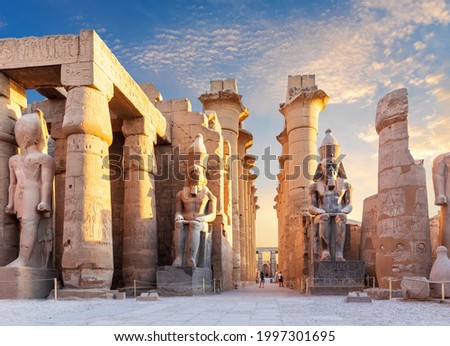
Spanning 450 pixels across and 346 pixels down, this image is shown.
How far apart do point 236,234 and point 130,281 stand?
9496mm

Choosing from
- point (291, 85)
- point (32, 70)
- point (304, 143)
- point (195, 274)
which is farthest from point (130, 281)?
point (291, 85)

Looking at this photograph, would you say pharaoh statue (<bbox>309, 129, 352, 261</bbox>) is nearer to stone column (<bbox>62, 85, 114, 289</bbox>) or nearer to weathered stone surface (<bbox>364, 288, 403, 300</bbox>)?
weathered stone surface (<bbox>364, 288, 403, 300</bbox>)

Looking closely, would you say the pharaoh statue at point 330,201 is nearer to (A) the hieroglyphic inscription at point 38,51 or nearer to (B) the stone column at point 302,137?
(A) the hieroglyphic inscription at point 38,51

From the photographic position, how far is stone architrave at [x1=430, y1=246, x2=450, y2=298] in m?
9.55

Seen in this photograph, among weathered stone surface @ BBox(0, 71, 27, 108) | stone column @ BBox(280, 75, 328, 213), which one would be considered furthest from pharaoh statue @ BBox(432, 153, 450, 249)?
weathered stone surface @ BBox(0, 71, 27, 108)

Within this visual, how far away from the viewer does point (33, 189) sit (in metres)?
10.7

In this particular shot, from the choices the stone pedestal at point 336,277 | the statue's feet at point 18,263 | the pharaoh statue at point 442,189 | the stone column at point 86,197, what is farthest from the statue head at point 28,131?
the pharaoh statue at point 442,189

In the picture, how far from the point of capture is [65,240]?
10148 mm

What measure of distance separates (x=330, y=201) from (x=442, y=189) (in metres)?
2.74

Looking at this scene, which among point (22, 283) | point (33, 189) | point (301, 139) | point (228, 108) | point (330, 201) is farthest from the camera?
point (228, 108)

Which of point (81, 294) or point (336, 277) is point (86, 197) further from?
point (336, 277)

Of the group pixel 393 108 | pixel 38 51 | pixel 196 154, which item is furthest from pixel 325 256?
→ pixel 38 51

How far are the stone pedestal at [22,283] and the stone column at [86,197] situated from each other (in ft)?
1.82

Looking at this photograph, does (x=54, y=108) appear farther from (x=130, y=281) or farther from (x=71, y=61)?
(x=130, y=281)
